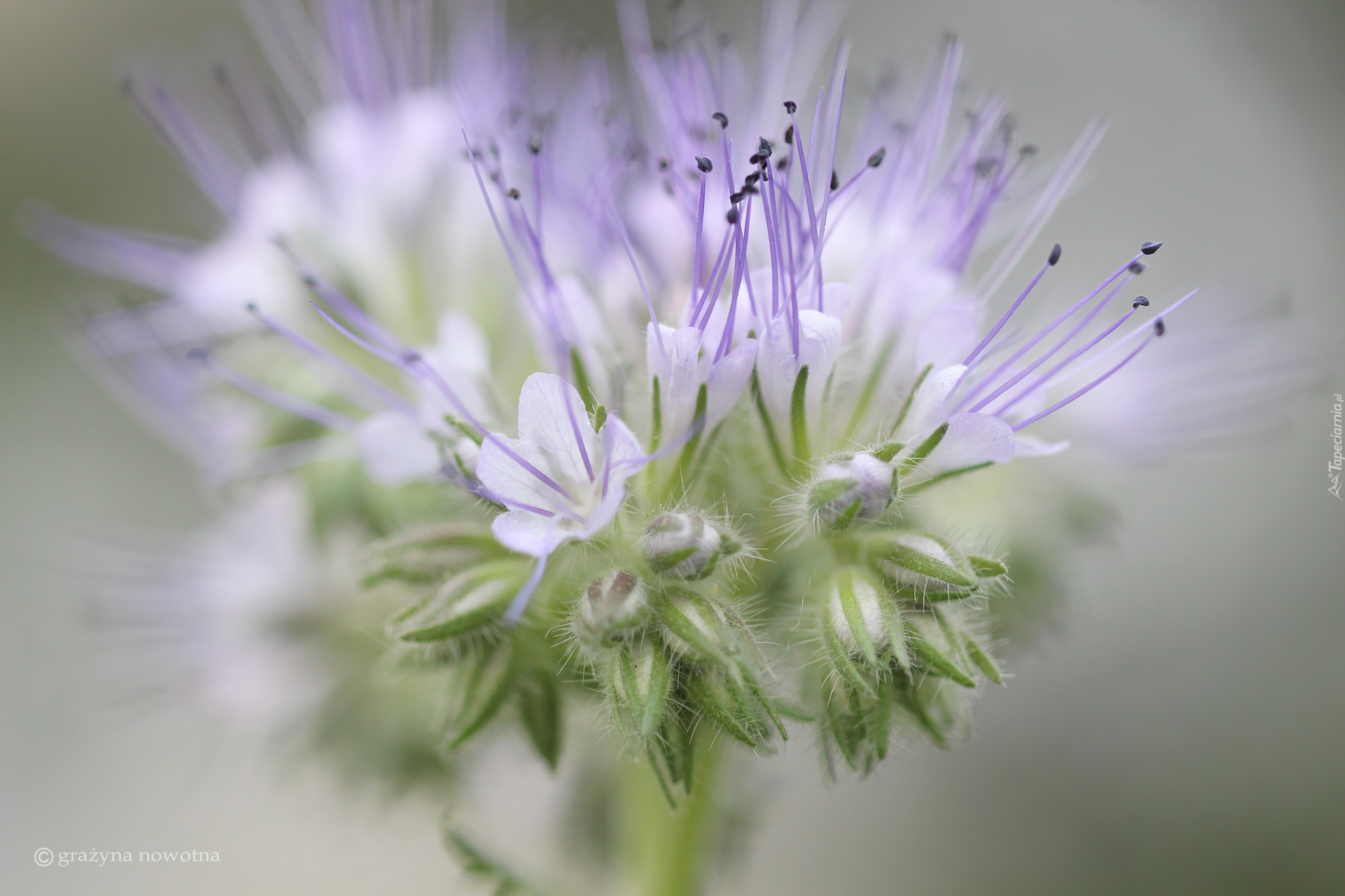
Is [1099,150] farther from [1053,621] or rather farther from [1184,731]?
[1053,621]

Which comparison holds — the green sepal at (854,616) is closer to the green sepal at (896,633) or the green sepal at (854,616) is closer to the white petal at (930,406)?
the green sepal at (896,633)

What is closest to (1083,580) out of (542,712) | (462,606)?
(542,712)

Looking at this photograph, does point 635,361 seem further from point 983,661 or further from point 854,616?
point 983,661

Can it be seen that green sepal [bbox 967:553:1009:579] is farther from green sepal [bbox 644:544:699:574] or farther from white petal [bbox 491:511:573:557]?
white petal [bbox 491:511:573:557]

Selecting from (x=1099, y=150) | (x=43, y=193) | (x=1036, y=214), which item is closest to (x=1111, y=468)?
(x=1036, y=214)

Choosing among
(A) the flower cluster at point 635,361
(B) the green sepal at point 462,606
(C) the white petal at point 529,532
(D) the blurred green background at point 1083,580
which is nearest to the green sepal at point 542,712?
(A) the flower cluster at point 635,361
